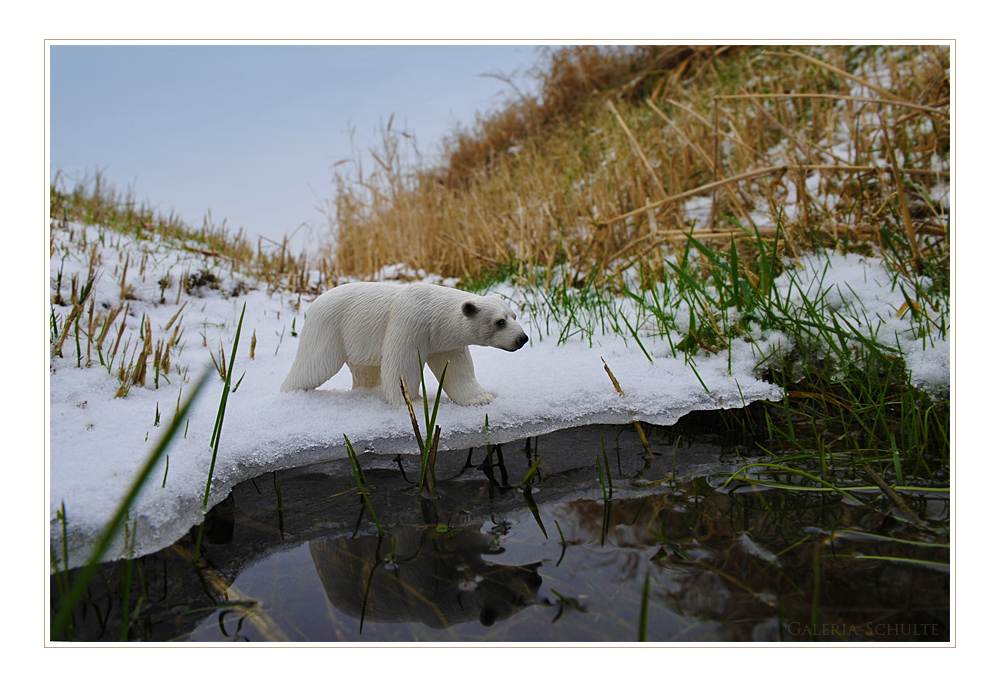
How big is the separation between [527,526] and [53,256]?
320cm

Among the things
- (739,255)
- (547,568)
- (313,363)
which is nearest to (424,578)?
(547,568)

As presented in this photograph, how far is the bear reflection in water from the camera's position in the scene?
979mm

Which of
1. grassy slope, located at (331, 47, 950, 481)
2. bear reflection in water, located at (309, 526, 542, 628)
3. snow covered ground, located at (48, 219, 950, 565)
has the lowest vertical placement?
bear reflection in water, located at (309, 526, 542, 628)

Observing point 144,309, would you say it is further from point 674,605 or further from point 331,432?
point 674,605

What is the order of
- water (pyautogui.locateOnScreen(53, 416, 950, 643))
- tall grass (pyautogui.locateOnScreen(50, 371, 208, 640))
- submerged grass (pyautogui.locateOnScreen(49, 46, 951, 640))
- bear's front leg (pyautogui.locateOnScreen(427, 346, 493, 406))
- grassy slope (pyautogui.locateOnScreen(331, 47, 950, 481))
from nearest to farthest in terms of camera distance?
tall grass (pyautogui.locateOnScreen(50, 371, 208, 640)) < water (pyautogui.locateOnScreen(53, 416, 950, 643)) < submerged grass (pyautogui.locateOnScreen(49, 46, 951, 640)) < bear's front leg (pyautogui.locateOnScreen(427, 346, 493, 406)) < grassy slope (pyautogui.locateOnScreen(331, 47, 950, 481))

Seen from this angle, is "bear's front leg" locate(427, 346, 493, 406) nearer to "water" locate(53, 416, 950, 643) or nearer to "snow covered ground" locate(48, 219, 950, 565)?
"snow covered ground" locate(48, 219, 950, 565)

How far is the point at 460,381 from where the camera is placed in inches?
70.1

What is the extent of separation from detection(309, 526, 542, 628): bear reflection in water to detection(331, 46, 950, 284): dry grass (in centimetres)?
226

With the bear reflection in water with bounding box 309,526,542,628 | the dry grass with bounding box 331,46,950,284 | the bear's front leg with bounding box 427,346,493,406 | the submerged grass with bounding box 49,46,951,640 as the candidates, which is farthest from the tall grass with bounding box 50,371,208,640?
the dry grass with bounding box 331,46,950,284

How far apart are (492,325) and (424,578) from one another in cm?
80

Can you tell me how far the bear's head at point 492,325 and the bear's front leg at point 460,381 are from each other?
0.43 feet
